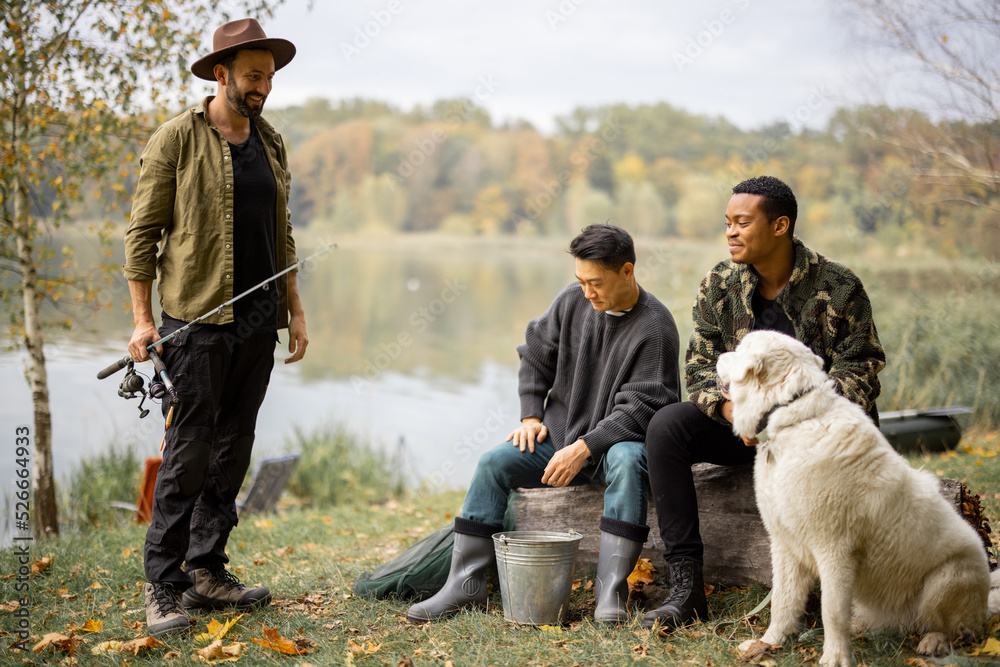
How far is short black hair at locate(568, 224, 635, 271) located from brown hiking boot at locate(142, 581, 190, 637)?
7.02 feet

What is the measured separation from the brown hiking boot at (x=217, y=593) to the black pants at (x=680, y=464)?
178cm

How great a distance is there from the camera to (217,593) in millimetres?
3121

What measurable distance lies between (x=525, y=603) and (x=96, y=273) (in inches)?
180

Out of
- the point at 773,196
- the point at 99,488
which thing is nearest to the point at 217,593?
the point at 773,196

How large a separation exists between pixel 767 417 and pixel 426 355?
18663 millimetres

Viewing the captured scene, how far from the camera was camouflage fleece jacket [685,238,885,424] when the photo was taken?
272 centimetres

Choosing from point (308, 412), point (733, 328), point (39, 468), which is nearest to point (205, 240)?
point (733, 328)

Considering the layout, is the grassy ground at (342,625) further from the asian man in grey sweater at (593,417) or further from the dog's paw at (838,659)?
the asian man in grey sweater at (593,417)

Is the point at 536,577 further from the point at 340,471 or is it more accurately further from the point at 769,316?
the point at 340,471

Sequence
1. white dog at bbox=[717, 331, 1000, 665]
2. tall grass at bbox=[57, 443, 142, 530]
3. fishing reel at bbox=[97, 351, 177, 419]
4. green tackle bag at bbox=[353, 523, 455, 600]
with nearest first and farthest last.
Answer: white dog at bbox=[717, 331, 1000, 665]
fishing reel at bbox=[97, 351, 177, 419]
green tackle bag at bbox=[353, 523, 455, 600]
tall grass at bbox=[57, 443, 142, 530]

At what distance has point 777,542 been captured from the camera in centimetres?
248

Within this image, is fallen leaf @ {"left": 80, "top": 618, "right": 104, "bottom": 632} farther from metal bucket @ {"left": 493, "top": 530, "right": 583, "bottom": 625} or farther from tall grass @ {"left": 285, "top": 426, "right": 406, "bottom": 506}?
tall grass @ {"left": 285, "top": 426, "right": 406, "bottom": 506}

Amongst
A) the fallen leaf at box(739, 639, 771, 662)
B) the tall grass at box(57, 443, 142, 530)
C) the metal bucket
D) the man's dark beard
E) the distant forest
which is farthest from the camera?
the distant forest
